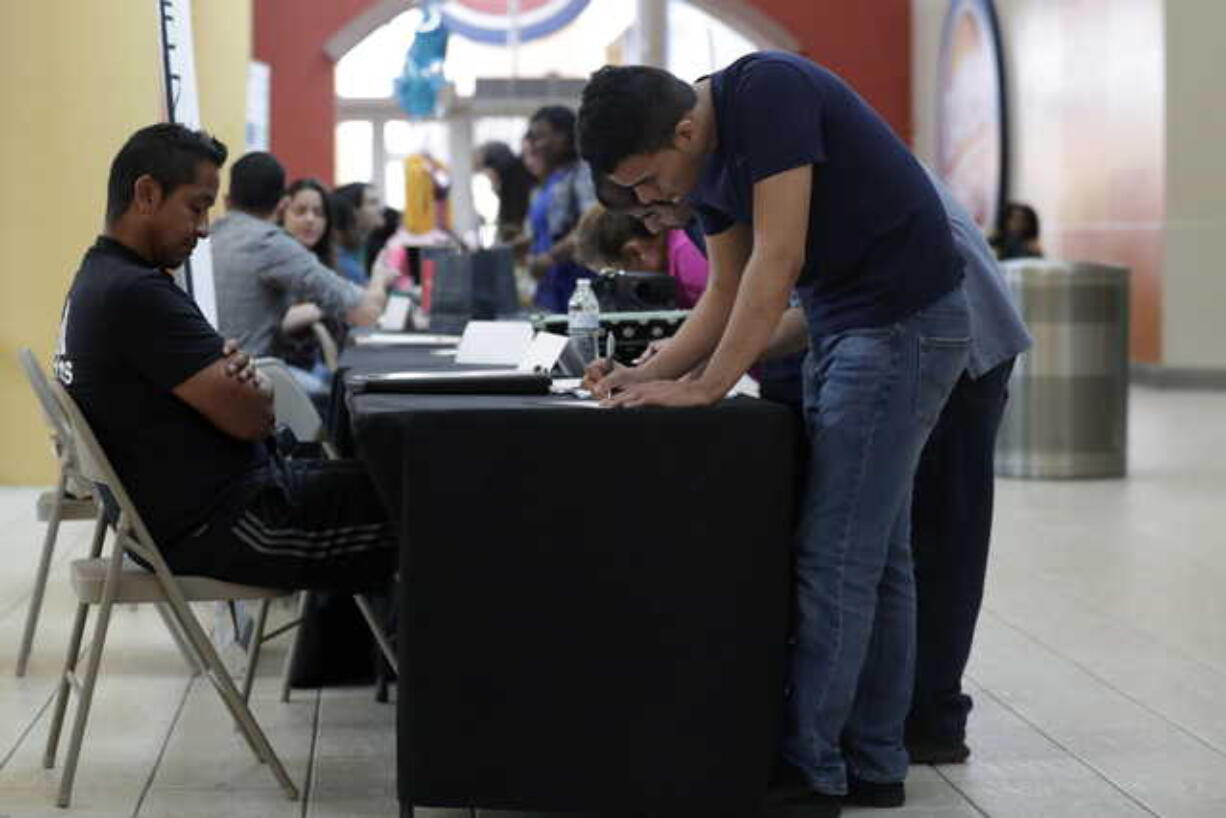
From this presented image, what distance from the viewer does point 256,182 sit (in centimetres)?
627

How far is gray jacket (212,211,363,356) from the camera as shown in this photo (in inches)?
247

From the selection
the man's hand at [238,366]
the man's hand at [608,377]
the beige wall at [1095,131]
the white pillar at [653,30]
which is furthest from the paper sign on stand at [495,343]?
the white pillar at [653,30]

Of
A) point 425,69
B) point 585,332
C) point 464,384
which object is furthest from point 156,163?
point 425,69

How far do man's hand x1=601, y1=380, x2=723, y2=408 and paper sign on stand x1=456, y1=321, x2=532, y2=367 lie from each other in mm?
1460

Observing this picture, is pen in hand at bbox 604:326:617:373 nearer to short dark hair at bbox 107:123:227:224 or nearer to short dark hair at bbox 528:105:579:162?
short dark hair at bbox 107:123:227:224

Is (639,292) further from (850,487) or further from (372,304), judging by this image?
(372,304)

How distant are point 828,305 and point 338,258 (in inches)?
205

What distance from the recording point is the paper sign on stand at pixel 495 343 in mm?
4809

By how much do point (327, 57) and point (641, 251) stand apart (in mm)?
14796

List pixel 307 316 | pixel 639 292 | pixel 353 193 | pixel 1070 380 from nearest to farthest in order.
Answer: pixel 639 292
pixel 307 316
pixel 1070 380
pixel 353 193

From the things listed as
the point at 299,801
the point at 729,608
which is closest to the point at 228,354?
the point at 299,801

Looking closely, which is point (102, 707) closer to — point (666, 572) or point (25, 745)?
point (25, 745)

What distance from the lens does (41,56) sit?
8.71 m

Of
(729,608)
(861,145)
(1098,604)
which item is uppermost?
(861,145)
